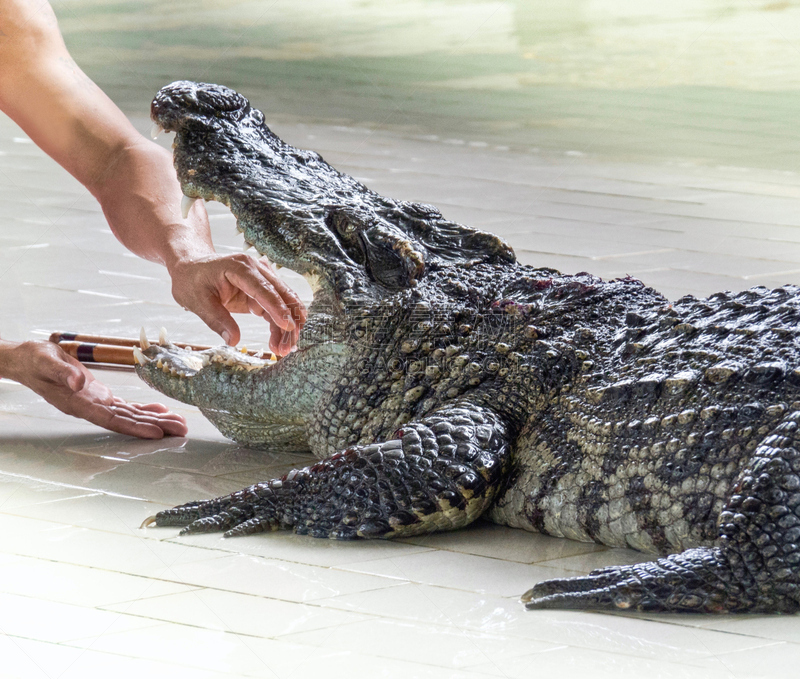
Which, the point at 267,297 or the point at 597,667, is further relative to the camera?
the point at 267,297

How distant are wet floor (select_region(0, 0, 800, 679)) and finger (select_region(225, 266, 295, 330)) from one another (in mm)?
457

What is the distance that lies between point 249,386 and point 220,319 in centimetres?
37

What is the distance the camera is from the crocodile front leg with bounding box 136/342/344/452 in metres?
3.09

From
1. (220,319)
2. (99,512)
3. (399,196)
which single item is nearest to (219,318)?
(220,319)

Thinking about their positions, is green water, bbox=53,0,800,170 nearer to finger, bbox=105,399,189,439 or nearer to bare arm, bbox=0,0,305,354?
bare arm, bbox=0,0,305,354

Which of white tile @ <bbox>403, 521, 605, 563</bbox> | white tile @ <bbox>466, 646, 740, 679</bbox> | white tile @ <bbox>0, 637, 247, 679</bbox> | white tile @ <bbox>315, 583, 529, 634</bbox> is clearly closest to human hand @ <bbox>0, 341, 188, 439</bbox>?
white tile @ <bbox>403, 521, 605, 563</bbox>

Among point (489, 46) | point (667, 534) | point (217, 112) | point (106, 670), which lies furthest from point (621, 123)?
point (106, 670)

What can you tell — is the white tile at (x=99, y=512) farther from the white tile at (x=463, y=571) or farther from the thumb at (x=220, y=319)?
the thumb at (x=220, y=319)

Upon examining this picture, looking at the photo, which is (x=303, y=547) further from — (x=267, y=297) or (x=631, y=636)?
(x=267, y=297)

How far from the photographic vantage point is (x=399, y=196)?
289 inches

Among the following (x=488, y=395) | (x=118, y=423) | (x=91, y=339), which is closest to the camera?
(x=488, y=395)

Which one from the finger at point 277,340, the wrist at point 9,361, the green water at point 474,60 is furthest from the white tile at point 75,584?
the green water at point 474,60

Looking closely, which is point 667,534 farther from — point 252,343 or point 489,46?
point 489,46

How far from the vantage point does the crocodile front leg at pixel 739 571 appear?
2168mm
